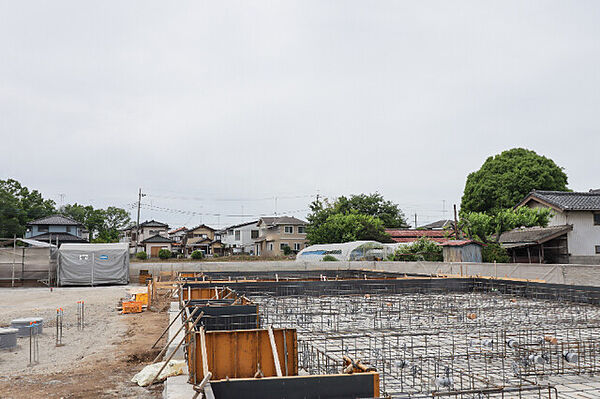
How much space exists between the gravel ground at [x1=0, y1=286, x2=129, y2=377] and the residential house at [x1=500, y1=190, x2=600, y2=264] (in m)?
20.0

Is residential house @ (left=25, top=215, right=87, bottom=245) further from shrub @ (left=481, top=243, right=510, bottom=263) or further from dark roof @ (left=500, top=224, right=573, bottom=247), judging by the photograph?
dark roof @ (left=500, top=224, right=573, bottom=247)

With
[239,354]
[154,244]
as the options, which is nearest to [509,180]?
[239,354]

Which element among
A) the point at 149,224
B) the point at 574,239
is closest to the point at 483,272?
the point at 574,239

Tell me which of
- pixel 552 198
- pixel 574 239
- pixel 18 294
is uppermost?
pixel 552 198

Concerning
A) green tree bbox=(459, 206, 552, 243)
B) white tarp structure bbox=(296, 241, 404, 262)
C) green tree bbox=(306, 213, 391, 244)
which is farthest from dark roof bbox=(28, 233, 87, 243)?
green tree bbox=(459, 206, 552, 243)

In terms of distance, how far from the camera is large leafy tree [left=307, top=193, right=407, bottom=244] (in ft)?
107

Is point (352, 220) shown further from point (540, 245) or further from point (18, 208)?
point (18, 208)

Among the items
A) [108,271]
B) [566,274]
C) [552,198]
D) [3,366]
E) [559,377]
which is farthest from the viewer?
[552,198]

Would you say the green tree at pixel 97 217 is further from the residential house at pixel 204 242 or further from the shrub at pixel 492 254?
the shrub at pixel 492 254

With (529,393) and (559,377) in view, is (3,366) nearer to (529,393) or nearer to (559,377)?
(529,393)

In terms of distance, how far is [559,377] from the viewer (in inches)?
242

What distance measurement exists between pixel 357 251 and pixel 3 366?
69.9 feet

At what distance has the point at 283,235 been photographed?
150 feet

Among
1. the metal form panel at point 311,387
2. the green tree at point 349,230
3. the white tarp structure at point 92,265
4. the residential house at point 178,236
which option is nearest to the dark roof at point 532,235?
the green tree at point 349,230
